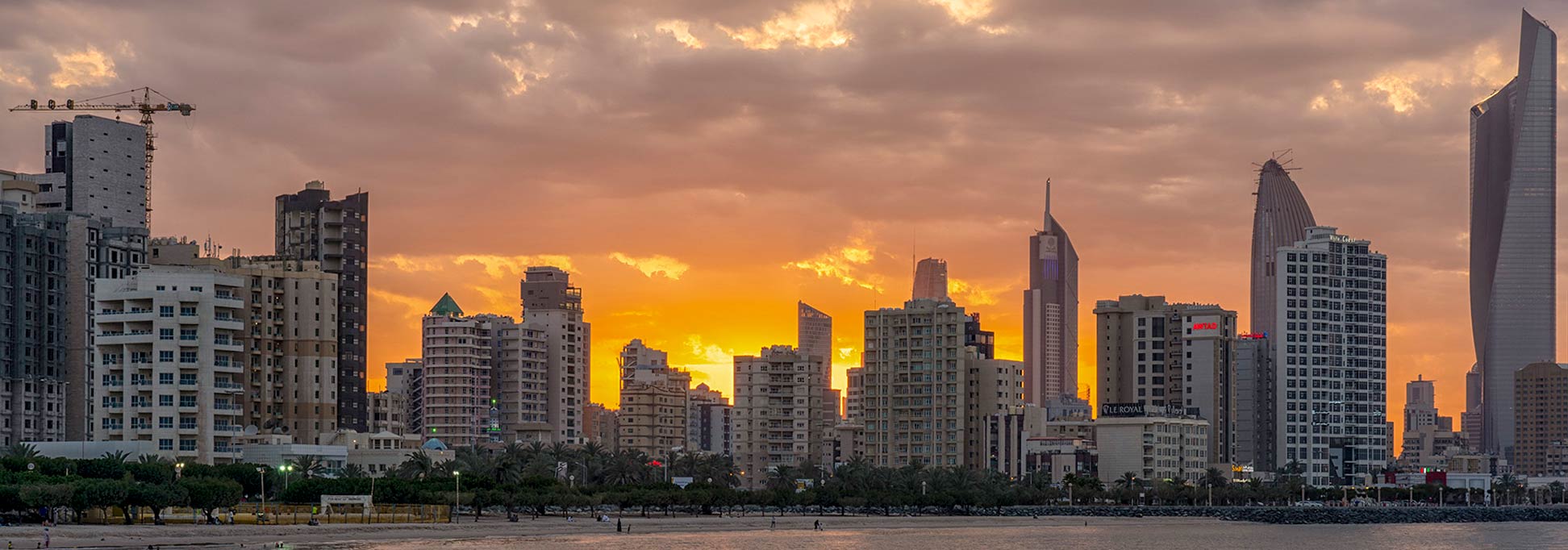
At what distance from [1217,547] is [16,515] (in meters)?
104

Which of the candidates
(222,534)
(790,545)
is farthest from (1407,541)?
(222,534)

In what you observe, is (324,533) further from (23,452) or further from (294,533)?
(23,452)

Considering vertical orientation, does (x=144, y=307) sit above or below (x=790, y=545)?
above

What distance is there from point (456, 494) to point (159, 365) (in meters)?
42.9

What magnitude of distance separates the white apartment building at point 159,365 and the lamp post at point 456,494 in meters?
29.7

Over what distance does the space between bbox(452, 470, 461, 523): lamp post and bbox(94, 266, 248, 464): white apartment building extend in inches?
1169

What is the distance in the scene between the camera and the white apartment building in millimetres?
196625

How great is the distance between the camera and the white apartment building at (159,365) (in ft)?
645

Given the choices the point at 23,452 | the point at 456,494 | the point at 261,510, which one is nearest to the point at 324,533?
the point at 261,510

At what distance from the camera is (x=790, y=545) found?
532 feet

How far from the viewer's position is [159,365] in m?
196

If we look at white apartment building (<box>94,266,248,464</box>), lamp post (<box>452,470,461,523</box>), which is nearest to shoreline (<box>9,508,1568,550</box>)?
lamp post (<box>452,470,461,523</box>)

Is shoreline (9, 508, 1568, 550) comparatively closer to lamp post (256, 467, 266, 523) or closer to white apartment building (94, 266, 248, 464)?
lamp post (256, 467, 266, 523)

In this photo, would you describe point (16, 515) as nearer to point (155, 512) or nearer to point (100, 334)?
point (155, 512)
